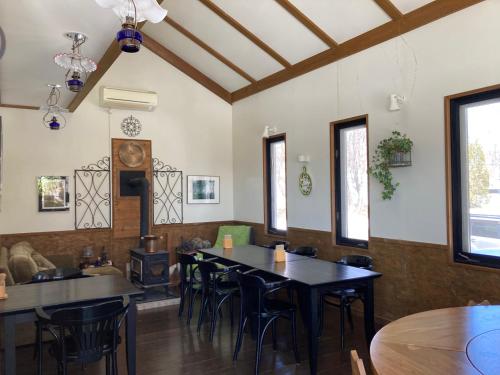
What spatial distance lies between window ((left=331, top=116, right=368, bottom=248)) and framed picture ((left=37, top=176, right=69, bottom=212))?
13.1 feet

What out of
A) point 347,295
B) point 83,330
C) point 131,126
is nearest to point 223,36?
point 131,126

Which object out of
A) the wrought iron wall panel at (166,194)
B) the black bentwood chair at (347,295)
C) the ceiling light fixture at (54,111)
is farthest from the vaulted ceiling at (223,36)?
the black bentwood chair at (347,295)

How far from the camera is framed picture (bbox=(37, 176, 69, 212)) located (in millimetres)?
6031

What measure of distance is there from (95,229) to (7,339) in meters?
3.89

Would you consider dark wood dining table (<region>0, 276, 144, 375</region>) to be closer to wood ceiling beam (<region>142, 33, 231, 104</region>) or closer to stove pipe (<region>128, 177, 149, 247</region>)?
stove pipe (<region>128, 177, 149, 247</region>)

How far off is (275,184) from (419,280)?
9.71 ft

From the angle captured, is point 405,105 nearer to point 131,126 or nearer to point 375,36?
point 375,36

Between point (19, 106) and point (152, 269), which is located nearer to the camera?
point (152, 269)

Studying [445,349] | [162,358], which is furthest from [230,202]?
[445,349]

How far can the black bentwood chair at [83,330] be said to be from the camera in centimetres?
251

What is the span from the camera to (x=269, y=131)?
21.1 feet

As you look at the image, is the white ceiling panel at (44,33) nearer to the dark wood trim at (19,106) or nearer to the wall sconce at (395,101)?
the dark wood trim at (19,106)

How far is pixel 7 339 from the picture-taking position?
8.59 ft

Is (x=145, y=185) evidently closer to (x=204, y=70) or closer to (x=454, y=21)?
(x=204, y=70)
